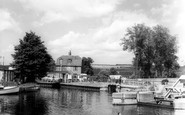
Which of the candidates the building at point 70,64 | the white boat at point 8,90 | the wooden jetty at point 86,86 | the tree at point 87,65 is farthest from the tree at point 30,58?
the tree at point 87,65

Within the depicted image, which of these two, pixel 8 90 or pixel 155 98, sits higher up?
pixel 8 90

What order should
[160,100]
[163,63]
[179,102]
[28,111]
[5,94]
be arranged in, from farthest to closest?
1. [163,63]
2. [5,94]
3. [160,100]
4. [179,102]
5. [28,111]

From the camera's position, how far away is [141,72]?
3398 inches

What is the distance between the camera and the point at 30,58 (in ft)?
246

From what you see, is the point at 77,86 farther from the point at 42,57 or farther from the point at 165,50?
the point at 165,50

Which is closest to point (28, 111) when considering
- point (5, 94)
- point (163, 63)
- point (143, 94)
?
point (143, 94)

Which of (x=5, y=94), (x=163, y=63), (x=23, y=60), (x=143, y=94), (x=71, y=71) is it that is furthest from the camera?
(x=71, y=71)

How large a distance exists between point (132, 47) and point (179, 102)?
46.3 m

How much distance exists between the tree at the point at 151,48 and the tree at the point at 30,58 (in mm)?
28042

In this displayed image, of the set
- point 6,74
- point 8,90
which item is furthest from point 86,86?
point 8,90

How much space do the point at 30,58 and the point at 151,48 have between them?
37.6 metres

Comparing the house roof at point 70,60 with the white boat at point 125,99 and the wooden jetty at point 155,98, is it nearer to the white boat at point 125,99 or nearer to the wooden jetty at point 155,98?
the wooden jetty at point 155,98

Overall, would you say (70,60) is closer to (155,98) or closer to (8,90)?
(8,90)

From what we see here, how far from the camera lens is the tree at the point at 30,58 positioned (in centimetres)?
7350
